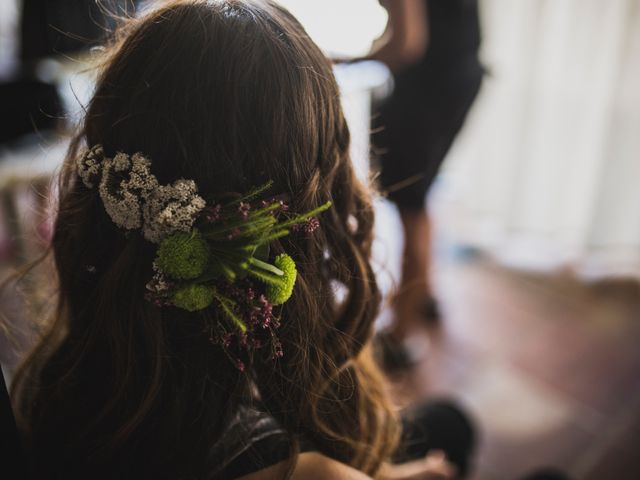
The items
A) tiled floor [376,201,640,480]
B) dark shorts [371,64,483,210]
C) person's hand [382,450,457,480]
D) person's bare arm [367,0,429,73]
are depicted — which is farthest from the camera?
dark shorts [371,64,483,210]

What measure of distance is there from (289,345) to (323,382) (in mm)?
82

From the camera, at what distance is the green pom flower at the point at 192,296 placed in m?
0.53

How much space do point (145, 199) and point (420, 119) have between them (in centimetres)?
113

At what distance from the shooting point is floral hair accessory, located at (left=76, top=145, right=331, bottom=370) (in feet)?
1.71

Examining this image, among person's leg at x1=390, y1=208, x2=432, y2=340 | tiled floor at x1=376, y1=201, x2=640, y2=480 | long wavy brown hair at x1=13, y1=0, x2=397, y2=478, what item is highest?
long wavy brown hair at x1=13, y1=0, x2=397, y2=478

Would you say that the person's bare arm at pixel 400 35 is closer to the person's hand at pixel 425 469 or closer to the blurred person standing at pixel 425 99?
the blurred person standing at pixel 425 99

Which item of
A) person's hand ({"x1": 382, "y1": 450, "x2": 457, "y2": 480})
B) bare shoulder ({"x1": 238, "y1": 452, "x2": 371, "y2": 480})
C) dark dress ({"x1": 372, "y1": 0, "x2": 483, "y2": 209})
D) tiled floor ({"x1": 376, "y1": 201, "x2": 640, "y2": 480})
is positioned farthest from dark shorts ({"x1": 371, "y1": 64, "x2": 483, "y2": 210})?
bare shoulder ({"x1": 238, "y1": 452, "x2": 371, "y2": 480})

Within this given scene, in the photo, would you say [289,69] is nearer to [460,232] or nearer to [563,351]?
[563,351]

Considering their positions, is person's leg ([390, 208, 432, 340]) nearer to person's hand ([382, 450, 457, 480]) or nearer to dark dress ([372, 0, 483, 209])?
dark dress ([372, 0, 483, 209])

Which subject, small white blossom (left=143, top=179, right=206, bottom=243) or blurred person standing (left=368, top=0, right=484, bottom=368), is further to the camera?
blurred person standing (left=368, top=0, right=484, bottom=368)

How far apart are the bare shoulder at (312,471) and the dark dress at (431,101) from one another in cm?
97

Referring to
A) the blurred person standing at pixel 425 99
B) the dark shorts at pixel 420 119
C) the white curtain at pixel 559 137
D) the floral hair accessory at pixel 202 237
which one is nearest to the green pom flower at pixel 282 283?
the floral hair accessory at pixel 202 237

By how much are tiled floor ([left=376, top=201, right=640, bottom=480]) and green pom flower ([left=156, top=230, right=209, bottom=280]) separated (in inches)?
37.7

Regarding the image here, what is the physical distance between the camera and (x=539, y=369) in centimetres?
168
